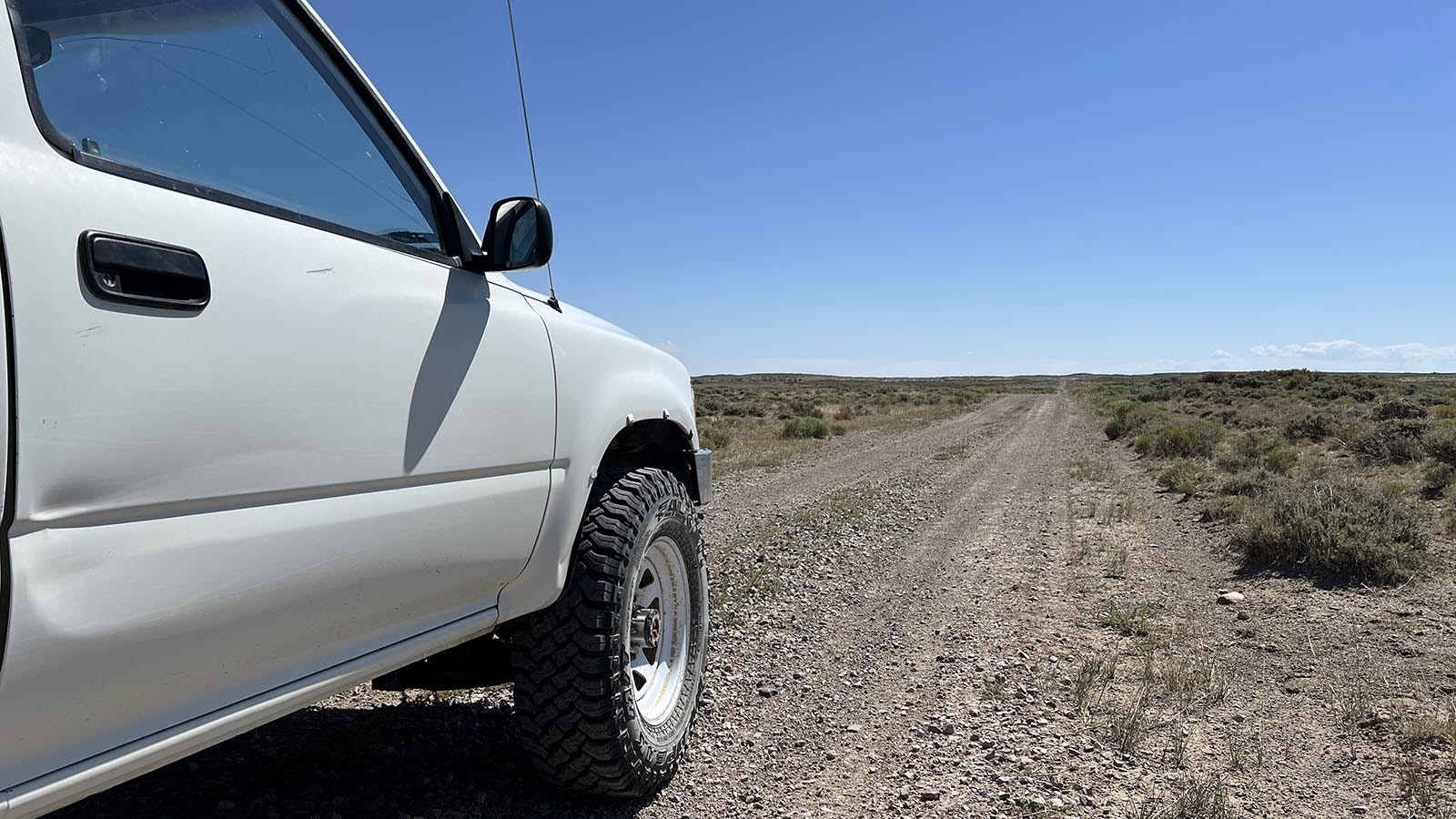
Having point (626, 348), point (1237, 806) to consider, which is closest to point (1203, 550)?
point (1237, 806)

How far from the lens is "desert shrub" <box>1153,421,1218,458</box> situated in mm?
15094

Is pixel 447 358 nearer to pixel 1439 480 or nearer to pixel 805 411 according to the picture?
pixel 1439 480

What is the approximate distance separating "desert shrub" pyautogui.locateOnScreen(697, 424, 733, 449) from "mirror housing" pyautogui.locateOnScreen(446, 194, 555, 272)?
13707mm

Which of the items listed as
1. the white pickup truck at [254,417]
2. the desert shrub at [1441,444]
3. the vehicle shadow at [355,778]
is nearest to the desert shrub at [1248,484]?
the desert shrub at [1441,444]

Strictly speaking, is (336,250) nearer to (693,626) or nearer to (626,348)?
(626,348)

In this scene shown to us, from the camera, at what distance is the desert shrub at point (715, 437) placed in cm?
1781

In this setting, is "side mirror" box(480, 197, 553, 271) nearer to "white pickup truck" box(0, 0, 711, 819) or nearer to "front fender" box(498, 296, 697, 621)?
"white pickup truck" box(0, 0, 711, 819)

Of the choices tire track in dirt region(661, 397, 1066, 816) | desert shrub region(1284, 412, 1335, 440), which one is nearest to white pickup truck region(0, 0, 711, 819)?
tire track in dirt region(661, 397, 1066, 816)

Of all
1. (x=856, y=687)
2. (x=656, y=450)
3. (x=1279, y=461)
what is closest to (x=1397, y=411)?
(x=1279, y=461)

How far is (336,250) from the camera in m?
1.77

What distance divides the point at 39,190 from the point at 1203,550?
843cm

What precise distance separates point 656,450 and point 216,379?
2.30 m

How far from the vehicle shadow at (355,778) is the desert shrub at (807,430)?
58.3 ft

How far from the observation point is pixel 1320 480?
30.7 feet
